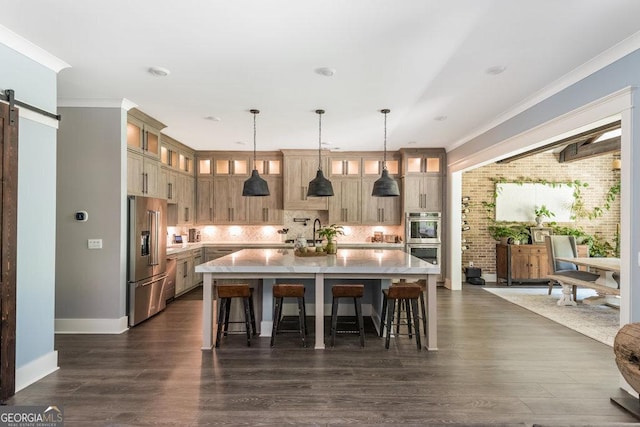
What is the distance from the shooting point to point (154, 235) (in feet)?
16.4

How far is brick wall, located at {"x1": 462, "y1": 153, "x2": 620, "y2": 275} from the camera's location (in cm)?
819

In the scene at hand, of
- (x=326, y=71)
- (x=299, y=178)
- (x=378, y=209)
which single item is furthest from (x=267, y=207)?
(x=326, y=71)

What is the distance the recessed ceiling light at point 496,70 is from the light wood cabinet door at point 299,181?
4463 millimetres

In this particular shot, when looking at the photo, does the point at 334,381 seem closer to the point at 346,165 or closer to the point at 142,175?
the point at 142,175

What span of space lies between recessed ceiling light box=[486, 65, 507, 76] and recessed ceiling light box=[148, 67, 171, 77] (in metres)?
3.04

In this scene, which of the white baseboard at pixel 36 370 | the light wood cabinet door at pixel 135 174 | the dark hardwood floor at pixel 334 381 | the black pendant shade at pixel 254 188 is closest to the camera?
the dark hardwood floor at pixel 334 381

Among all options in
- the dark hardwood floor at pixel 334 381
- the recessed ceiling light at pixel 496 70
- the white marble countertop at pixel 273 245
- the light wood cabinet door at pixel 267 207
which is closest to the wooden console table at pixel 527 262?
the white marble countertop at pixel 273 245

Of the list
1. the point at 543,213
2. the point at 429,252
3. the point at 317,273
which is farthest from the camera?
the point at 543,213

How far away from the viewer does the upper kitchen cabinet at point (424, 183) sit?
7434mm

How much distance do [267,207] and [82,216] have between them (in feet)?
12.7

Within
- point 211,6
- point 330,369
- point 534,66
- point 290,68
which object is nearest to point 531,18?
point 534,66

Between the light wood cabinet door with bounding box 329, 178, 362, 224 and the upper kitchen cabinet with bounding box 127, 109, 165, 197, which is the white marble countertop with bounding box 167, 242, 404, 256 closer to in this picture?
the light wood cabinet door with bounding box 329, 178, 362, 224

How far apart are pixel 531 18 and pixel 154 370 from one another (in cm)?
413

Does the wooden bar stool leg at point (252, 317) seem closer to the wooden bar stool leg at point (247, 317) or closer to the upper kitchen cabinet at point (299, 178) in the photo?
the wooden bar stool leg at point (247, 317)
